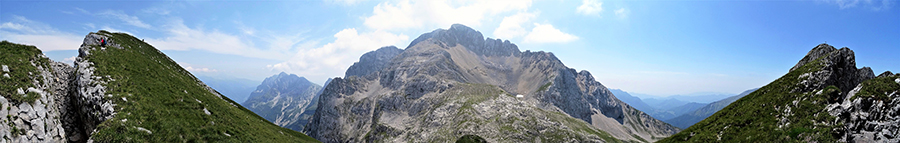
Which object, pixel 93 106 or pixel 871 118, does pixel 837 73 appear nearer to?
pixel 871 118

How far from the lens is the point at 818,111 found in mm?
35094

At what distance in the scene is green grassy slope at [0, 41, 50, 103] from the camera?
25688 mm

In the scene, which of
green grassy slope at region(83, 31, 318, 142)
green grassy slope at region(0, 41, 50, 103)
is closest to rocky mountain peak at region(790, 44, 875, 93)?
green grassy slope at region(83, 31, 318, 142)

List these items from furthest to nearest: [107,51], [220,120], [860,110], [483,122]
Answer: [483,122], [107,51], [220,120], [860,110]

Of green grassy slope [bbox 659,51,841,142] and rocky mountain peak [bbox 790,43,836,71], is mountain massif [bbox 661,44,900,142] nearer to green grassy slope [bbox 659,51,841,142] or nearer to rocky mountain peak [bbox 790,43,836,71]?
green grassy slope [bbox 659,51,841,142]

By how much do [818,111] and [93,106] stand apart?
84.0m

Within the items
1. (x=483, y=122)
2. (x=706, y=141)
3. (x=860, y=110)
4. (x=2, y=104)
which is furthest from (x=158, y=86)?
(x=483, y=122)

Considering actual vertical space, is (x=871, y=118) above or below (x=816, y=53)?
below

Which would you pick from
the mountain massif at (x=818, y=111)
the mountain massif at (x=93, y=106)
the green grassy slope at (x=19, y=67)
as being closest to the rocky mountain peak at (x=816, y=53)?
the mountain massif at (x=818, y=111)

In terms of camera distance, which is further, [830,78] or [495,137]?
[495,137]

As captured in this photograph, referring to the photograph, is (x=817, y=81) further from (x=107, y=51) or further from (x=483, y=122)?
(x=483, y=122)

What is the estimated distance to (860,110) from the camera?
96.4 feet

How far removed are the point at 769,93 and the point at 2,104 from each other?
8935 centimetres

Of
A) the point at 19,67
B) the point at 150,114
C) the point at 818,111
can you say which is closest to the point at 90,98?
the point at 19,67
